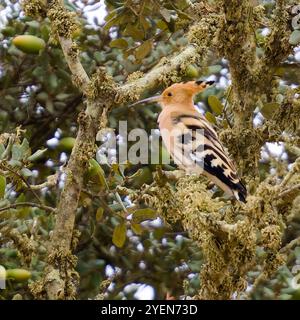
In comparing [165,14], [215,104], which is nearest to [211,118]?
[215,104]

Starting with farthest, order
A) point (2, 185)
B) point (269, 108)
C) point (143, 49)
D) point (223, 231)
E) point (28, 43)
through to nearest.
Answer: point (28, 43), point (143, 49), point (269, 108), point (2, 185), point (223, 231)

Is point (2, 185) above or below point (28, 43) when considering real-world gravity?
below

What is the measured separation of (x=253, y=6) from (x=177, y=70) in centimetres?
36

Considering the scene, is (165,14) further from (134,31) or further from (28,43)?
(28,43)

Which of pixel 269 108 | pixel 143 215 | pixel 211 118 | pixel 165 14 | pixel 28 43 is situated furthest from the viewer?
pixel 28 43

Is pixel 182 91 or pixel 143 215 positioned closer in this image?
pixel 143 215

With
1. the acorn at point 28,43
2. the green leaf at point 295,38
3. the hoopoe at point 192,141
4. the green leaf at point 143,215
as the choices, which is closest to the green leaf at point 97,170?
the green leaf at point 143,215

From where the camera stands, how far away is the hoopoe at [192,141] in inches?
118

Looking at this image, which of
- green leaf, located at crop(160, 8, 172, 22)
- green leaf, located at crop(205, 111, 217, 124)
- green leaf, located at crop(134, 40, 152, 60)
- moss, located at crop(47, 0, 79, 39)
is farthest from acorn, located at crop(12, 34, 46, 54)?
green leaf, located at crop(205, 111, 217, 124)

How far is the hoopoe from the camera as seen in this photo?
300 centimetres

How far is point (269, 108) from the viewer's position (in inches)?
129

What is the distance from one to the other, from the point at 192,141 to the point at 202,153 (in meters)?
0.10

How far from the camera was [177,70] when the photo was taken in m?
3.31

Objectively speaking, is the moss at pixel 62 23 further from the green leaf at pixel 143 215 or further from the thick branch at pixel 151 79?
the green leaf at pixel 143 215
